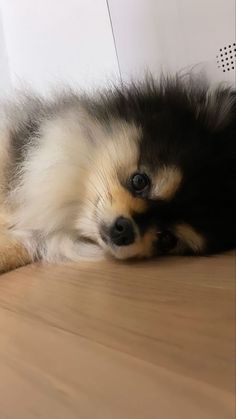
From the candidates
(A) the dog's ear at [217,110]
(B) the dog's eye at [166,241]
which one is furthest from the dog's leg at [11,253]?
(A) the dog's ear at [217,110]

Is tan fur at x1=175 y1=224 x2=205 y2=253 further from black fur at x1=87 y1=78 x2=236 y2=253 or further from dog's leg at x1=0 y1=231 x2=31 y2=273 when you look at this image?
dog's leg at x1=0 y1=231 x2=31 y2=273

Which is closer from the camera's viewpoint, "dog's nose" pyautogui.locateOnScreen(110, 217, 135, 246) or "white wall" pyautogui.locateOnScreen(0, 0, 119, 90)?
"dog's nose" pyautogui.locateOnScreen(110, 217, 135, 246)

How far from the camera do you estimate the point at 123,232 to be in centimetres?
158

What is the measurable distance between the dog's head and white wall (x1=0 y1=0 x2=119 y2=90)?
106cm

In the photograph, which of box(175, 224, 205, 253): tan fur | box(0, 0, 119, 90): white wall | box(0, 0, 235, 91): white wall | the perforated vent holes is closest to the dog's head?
box(175, 224, 205, 253): tan fur

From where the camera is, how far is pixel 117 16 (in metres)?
2.69

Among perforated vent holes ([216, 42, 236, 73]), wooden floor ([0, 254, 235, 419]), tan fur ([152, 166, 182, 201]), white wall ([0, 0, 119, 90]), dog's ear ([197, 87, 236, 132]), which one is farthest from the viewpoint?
white wall ([0, 0, 119, 90])

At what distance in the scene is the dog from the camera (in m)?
1.59

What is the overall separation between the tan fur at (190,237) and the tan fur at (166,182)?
0.12 m

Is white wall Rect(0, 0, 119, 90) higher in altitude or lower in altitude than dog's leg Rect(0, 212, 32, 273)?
higher

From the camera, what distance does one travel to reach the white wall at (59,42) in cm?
285

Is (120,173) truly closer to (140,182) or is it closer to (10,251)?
(140,182)

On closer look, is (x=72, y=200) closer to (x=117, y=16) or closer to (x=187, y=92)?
(x=187, y=92)

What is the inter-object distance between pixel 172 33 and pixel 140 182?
1077 mm
